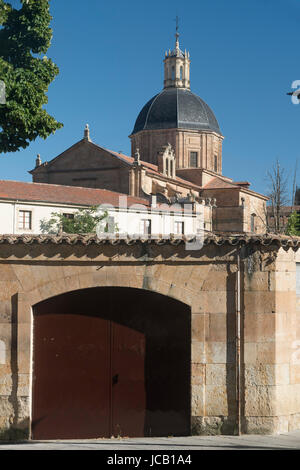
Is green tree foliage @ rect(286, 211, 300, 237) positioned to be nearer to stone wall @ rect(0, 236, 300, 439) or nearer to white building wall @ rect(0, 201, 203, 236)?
white building wall @ rect(0, 201, 203, 236)

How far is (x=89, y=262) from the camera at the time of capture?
37.9 feet

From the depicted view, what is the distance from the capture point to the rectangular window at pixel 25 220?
44.5m

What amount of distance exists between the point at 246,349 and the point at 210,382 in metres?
0.81

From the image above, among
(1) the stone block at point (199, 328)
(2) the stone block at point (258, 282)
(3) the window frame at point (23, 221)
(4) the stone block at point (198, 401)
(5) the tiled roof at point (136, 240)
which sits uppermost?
(3) the window frame at point (23, 221)

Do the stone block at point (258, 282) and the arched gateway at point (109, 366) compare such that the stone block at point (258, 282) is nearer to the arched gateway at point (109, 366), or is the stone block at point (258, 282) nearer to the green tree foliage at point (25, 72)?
the arched gateway at point (109, 366)

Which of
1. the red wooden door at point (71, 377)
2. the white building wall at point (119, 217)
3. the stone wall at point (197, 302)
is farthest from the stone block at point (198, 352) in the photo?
the white building wall at point (119, 217)

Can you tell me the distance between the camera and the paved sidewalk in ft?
34.0

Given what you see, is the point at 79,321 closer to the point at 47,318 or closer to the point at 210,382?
the point at 47,318

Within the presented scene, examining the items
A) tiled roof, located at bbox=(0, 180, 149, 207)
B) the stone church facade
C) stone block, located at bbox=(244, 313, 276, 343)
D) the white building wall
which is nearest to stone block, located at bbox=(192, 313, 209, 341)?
stone block, located at bbox=(244, 313, 276, 343)

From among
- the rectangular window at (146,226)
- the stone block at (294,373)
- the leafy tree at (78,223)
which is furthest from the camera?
the rectangular window at (146,226)

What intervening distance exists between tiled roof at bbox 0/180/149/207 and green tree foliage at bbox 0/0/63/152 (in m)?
17.0

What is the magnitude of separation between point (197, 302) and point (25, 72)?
58.9ft

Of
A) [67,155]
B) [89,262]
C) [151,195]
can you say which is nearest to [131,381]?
[89,262]

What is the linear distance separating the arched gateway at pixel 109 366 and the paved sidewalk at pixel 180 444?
0.37 meters
